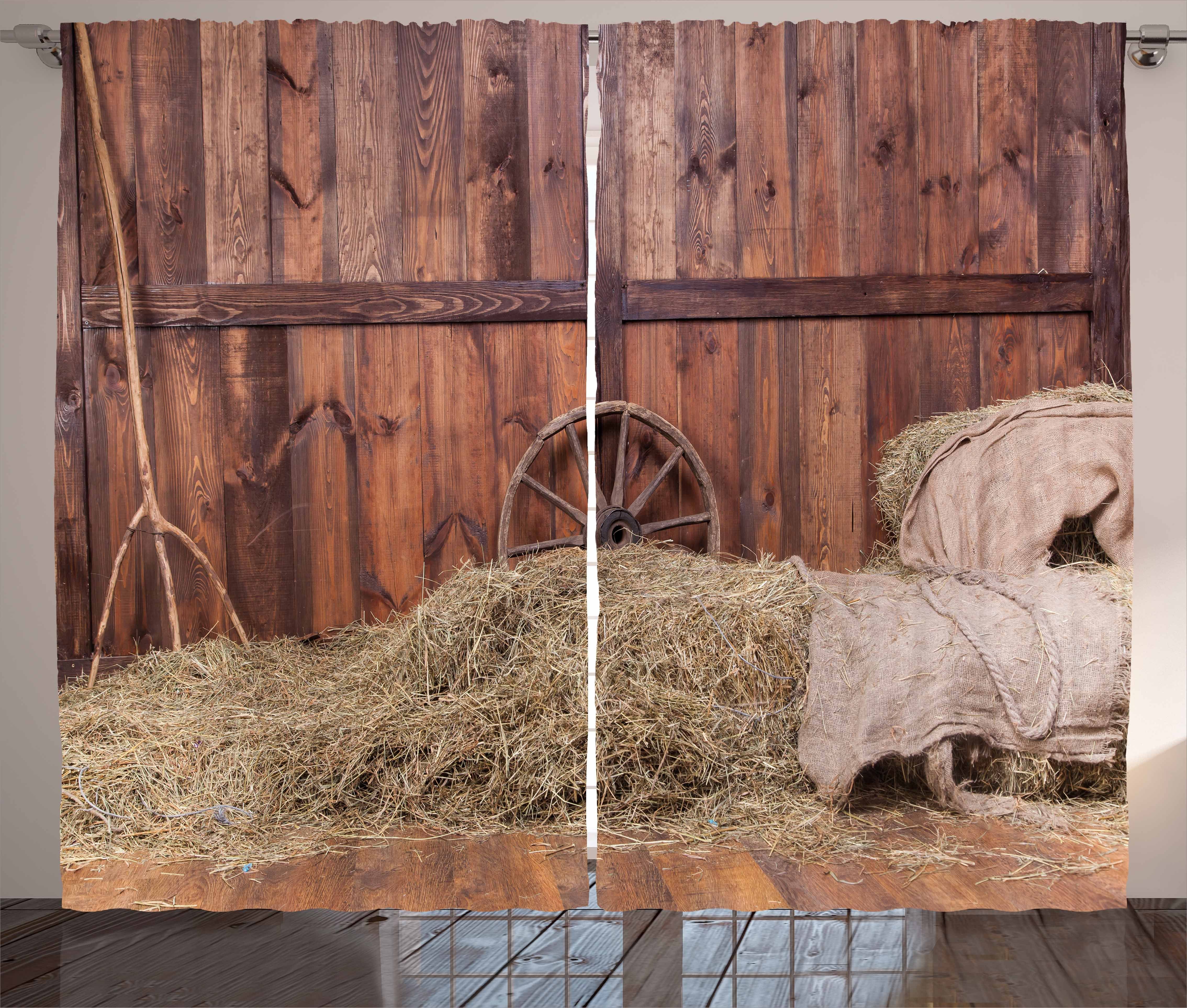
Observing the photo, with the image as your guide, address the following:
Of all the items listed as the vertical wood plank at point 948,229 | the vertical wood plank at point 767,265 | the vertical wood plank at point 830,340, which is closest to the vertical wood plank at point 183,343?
the vertical wood plank at point 767,265

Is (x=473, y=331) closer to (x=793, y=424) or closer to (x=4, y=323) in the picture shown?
(x=793, y=424)

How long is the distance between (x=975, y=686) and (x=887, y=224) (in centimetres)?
109

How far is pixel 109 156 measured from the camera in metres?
1.85

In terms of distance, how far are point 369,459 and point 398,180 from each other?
0.66 meters

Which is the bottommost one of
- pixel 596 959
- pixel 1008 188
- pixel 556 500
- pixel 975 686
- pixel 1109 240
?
pixel 596 959

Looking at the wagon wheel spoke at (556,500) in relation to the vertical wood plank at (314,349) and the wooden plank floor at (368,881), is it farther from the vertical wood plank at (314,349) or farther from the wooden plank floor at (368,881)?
the wooden plank floor at (368,881)

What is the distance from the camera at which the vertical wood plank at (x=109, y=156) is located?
1.79m

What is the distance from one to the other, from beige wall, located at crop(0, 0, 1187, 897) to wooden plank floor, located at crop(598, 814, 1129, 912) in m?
0.14

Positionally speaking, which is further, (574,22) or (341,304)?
(341,304)

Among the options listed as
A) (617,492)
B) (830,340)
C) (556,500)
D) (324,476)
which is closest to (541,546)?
(556,500)

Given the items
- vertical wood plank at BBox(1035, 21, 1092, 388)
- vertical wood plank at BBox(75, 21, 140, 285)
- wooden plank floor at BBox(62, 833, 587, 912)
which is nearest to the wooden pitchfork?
vertical wood plank at BBox(75, 21, 140, 285)

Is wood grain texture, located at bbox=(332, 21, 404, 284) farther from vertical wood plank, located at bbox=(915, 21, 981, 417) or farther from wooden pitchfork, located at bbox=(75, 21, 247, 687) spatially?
vertical wood plank, located at bbox=(915, 21, 981, 417)

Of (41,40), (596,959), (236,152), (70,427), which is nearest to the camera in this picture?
(596,959)

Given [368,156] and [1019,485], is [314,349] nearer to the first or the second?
[368,156]
